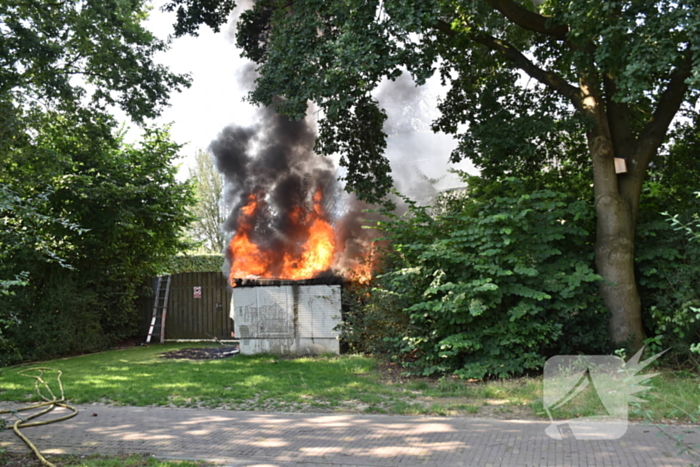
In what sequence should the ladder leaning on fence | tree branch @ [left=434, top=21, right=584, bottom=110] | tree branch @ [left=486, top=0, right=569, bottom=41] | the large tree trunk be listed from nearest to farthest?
1. the large tree trunk
2. tree branch @ [left=486, top=0, right=569, bottom=41]
3. tree branch @ [left=434, top=21, right=584, bottom=110]
4. the ladder leaning on fence

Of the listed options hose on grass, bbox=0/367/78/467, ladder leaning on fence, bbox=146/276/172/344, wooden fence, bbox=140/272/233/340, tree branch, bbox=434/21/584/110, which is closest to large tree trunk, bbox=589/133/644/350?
tree branch, bbox=434/21/584/110

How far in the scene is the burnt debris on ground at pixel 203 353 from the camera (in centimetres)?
1422

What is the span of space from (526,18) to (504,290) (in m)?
5.40

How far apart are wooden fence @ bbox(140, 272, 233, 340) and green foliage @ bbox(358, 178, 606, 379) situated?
9568 millimetres

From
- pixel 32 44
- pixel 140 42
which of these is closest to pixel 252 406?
pixel 32 44

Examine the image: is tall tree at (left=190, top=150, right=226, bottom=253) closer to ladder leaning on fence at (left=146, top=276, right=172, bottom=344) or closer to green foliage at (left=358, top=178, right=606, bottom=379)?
ladder leaning on fence at (left=146, top=276, right=172, bottom=344)

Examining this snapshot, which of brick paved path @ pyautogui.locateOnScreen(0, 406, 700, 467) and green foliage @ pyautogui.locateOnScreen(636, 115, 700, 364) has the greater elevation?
green foliage @ pyautogui.locateOnScreen(636, 115, 700, 364)

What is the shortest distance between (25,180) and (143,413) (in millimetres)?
7706

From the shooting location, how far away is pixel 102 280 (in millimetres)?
17203

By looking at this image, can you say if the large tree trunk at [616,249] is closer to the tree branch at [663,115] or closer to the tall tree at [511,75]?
the tall tree at [511,75]

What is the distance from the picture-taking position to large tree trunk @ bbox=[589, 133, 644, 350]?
32.2 ft

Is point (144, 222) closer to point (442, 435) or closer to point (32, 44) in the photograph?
point (32, 44)

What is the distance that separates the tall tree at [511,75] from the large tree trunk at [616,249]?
2cm

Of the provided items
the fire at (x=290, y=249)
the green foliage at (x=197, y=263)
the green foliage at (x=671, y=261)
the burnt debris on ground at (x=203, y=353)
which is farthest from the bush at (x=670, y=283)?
→ the green foliage at (x=197, y=263)
